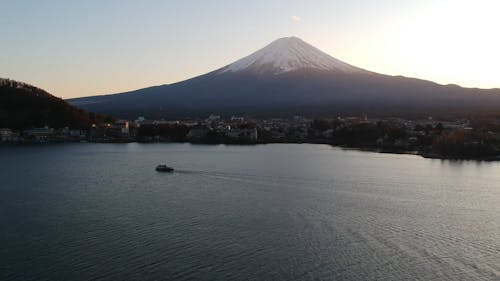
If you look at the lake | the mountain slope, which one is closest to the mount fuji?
the mountain slope

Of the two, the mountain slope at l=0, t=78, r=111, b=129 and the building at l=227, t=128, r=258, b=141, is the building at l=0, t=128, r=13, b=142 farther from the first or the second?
the building at l=227, t=128, r=258, b=141

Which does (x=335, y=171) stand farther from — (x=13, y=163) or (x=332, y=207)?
(x=13, y=163)

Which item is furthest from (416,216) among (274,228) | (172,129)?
(172,129)

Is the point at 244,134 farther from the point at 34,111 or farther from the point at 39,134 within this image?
the point at 34,111

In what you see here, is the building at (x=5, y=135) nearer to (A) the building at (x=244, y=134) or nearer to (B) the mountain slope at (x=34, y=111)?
(B) the mountain slope at (x=34, y=111)

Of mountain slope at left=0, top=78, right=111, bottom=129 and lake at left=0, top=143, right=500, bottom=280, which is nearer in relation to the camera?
lake at left=0, top=143, right=500, bottom=280

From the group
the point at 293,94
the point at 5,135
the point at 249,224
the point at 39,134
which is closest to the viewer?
the point at 249,224

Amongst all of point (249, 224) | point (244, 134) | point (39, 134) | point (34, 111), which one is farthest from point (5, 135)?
point (249, 224)
